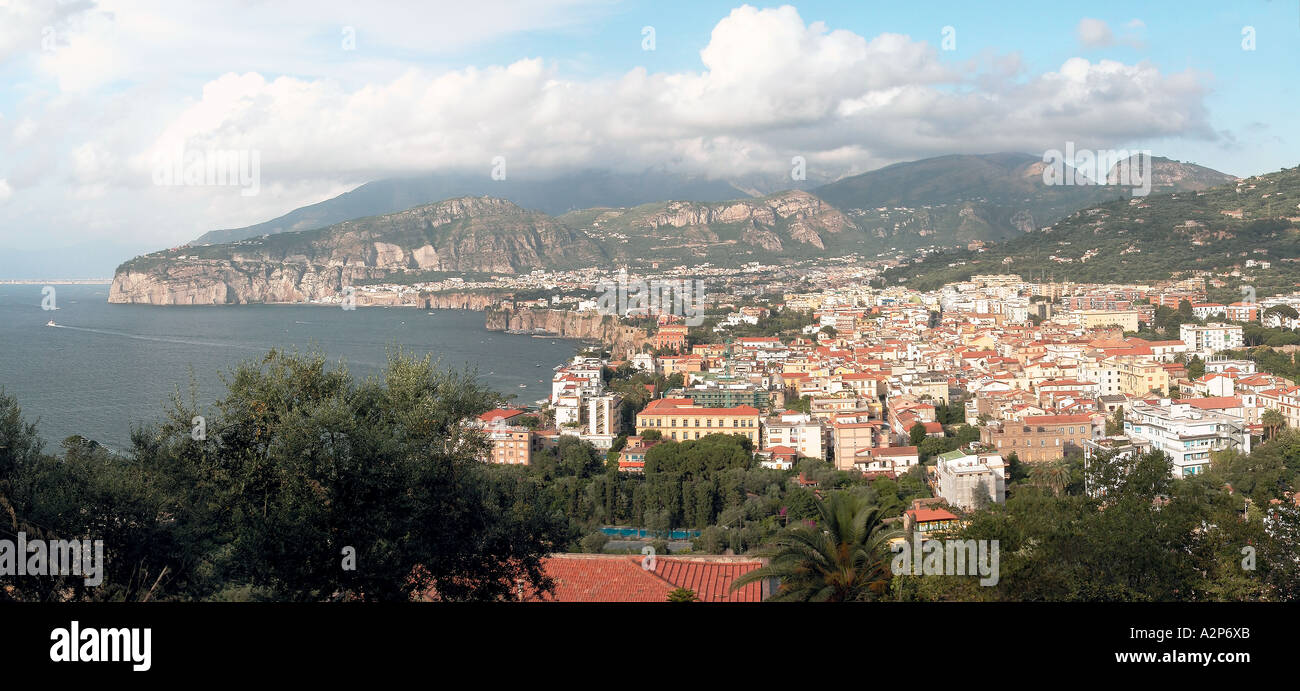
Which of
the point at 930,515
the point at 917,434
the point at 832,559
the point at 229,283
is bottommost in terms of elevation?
the point at 930,515

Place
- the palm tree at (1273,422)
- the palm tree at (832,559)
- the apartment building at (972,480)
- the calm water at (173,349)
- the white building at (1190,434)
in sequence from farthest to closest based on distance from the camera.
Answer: the calm water at (173,349)
the palm tree at (1273,422)
the white building at (1190,434)
the apartment building at (972,480)
the palm tree at (832,559)

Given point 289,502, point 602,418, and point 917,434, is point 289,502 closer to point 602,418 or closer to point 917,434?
point 917,434

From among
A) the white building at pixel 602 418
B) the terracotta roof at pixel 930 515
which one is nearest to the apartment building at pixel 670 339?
the white building at pixel 602 418

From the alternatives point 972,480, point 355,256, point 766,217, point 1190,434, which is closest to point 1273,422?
point 1190,434

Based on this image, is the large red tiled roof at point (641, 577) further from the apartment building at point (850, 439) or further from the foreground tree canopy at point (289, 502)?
the apartment building at point (850, 439)

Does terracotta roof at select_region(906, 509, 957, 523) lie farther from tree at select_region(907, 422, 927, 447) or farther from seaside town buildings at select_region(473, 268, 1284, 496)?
tree at select_region(907, 422, 927, 447)

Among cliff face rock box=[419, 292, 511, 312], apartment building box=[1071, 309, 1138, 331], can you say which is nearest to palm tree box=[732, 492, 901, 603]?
apartment building box=[1071, 309, 1138, 331]
